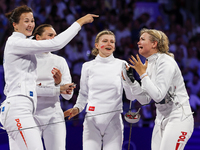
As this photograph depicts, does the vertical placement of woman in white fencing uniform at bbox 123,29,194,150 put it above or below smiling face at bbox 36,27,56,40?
below

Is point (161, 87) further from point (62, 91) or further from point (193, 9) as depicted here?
point (193, 9)

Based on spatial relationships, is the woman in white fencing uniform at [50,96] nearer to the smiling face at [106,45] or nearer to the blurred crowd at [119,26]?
the smiling face at [106,45]

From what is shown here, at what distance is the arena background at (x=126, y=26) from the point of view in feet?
17.0

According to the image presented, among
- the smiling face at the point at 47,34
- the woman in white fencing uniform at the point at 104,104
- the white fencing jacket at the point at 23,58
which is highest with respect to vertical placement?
the smiling face at the point at 47,34

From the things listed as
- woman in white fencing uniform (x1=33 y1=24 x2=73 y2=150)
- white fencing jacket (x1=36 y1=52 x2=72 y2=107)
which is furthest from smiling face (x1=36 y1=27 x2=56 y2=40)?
white fencing jacket (x1=36 y1=52 x2=72 y2=107)

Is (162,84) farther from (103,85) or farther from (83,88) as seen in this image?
(83,88)

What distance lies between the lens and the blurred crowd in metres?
5.49

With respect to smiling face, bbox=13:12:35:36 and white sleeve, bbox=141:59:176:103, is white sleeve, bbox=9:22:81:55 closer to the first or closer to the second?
smiling face, bbox=13:12:35:36

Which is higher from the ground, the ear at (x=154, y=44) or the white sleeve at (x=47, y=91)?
the ear at (x=154, y=44)

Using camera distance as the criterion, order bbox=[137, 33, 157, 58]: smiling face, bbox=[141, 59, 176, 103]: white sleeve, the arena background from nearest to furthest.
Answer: bbox=[141, 59, 176, 103]: white sleeve, bbox=[137, 33, 157, 58]: smiling face, the arena background

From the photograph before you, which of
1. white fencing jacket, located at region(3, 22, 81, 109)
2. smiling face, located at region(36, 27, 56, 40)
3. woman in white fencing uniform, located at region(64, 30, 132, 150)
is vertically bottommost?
woman in white fencing uniform, located at region(64, 30, 132, 150)

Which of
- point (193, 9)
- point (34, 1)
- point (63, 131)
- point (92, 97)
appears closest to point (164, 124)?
point (92, 97)

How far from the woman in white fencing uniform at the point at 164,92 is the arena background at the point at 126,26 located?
1.40 meters

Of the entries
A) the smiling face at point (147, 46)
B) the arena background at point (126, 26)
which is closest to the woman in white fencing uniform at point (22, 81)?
the smiling face at point (147, 46)
